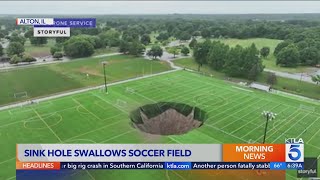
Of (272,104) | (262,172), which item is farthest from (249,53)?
(262,172)

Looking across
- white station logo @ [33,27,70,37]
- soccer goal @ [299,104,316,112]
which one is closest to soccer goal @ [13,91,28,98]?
white station logo @ [33,27,70,37]

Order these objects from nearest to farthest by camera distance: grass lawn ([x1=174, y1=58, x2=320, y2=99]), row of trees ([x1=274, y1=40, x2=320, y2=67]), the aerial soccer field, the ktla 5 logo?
the ktla 5 logo, the aerial soccer field, grass lawn ([x1=174, y1=58, x2=320, y2=99]), row of trees ([x1=274, y1=40, x2=320, y2=67])

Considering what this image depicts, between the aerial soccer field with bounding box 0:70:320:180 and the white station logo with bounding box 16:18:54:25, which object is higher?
the white station logo with bounding box 16:18:54:25

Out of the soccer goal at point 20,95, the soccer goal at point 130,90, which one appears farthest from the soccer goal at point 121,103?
the soccer goal at point 20,95

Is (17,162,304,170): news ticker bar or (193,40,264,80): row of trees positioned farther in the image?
(193,40,264,80): row of trees

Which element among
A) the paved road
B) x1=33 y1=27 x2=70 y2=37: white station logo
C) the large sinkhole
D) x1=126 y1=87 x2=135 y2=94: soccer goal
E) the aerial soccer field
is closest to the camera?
the aerial soccer field

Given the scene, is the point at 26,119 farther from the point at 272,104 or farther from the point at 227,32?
the point at 227,32

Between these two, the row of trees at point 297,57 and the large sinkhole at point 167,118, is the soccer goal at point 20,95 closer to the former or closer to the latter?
the large sinkhole at point 167,118

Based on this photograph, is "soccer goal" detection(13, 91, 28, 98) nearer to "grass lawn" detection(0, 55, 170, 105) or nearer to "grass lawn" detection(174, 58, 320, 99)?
"grass lawn" detection(0, 55, 170, 105)
